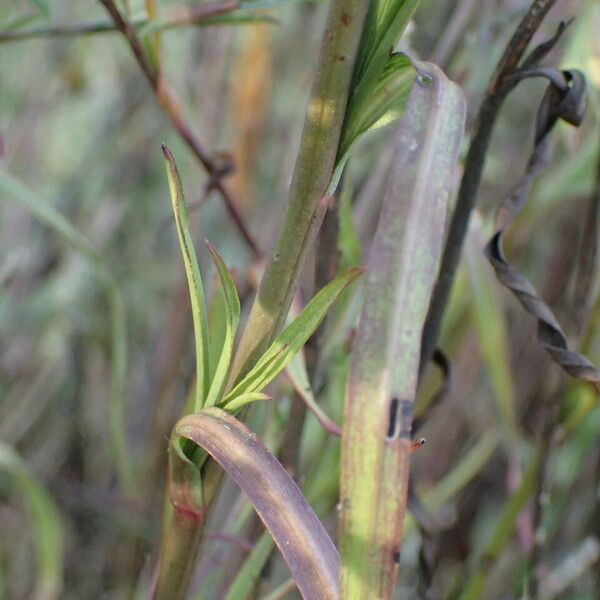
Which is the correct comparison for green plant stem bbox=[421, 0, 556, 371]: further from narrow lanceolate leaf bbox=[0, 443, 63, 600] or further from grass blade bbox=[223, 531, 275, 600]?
narrow lanceolate leaf bbox=[0, 443, 63, 600]

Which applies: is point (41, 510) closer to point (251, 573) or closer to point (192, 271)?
point (251, 573)

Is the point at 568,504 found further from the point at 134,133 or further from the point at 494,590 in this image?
the point at 134,133

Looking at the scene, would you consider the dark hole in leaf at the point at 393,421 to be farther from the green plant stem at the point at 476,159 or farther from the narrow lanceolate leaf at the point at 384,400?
the green plant stem at the point at 476,159

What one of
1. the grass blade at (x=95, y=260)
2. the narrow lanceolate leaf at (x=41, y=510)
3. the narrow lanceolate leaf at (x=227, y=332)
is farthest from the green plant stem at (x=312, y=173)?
the narrow lanceolate leaf at (x=41, y=510)

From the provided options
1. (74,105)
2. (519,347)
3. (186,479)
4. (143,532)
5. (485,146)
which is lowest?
(143,532)

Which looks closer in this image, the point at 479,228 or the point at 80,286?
the point at 479,228

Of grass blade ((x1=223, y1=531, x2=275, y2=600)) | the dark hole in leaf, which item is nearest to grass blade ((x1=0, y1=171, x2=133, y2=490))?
grass blade ((x1=223, y1=531, x2=275, y2=600))

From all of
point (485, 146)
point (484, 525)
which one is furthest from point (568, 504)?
point (485, 146)
